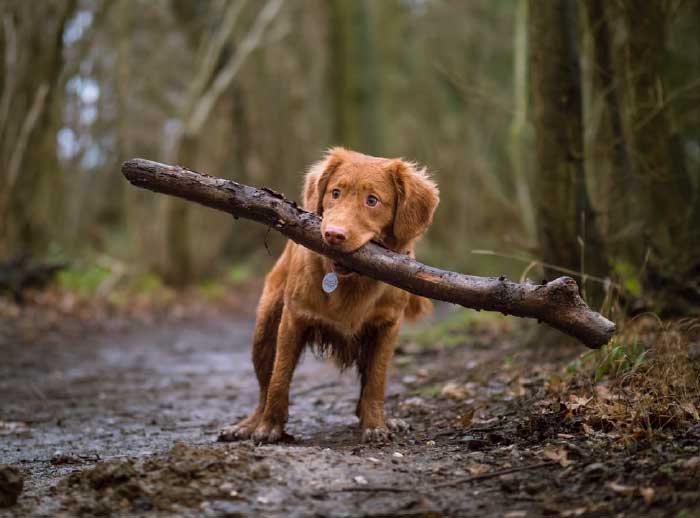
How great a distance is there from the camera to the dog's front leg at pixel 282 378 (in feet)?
16.7

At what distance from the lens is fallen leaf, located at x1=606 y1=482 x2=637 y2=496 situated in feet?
10.8

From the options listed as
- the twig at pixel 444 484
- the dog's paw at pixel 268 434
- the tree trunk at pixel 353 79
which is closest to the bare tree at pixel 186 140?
the tree trunk at pixel 353 79

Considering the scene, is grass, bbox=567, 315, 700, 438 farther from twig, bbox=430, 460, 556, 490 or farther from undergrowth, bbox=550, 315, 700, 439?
twig, bbox=430, 460, 556, 490

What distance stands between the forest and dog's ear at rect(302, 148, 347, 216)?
2.04ft

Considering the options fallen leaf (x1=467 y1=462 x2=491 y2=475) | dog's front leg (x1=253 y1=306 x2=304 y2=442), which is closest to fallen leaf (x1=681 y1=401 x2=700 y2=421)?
fallen leaf (x1=467 y1=462 x2=491 y2=475)

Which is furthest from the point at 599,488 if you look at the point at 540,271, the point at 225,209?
the point at 540,271

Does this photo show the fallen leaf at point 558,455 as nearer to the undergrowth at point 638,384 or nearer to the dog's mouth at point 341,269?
the undergrowth at point 638,384

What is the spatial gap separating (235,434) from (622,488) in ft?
9.10

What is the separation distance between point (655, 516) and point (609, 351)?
2213 millimetres

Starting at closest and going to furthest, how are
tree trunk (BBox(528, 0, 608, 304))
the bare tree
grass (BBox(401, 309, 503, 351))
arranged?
1. tree trunk (BBox(528, 0, 608, 304))
2. grass (BBox(401, 309, 503, 351))
3. the bare tree

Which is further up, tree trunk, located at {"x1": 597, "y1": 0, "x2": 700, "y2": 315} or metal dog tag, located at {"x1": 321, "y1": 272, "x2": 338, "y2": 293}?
tree trunk, located at {"x1": 597, "y1": 0, "x2": 700, "y2": 315}

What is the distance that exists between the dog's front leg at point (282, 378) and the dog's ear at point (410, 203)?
899 mm

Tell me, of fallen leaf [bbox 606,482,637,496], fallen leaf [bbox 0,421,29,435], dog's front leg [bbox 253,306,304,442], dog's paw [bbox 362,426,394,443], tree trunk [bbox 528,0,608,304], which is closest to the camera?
fallen leaf [bbox 606,482,637,496]

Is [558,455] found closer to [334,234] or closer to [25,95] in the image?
[334,234]
